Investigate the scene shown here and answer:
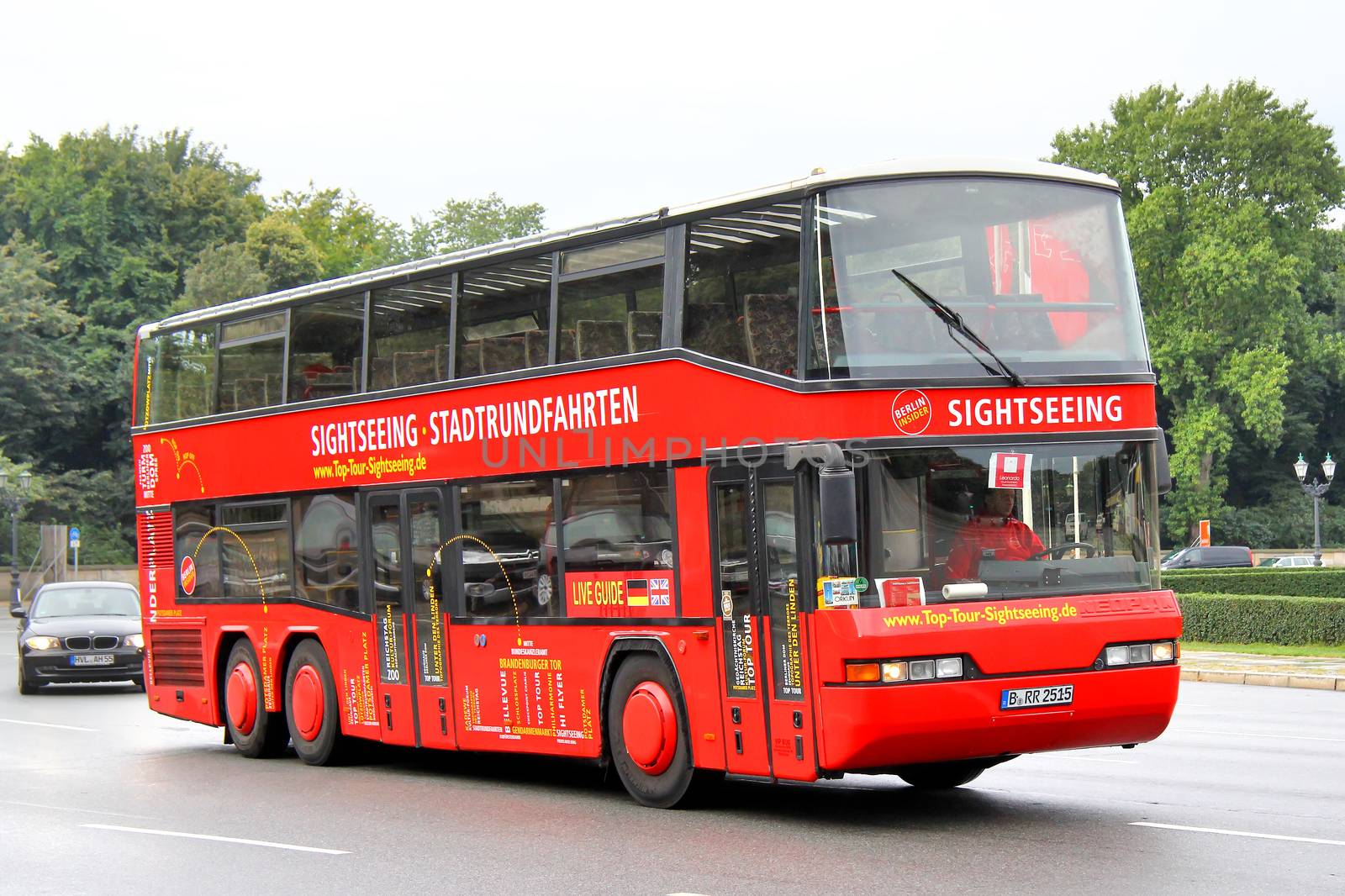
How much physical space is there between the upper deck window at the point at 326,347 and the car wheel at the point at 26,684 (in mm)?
10868

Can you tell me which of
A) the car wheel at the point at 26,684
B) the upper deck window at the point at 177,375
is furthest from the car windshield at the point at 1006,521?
the car wheel at the point at 26,684

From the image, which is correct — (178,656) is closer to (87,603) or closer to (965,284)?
(87,603)

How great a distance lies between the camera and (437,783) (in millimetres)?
14477

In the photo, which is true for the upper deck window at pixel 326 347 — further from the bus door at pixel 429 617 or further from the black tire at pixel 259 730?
the black tire at pixel 259 730

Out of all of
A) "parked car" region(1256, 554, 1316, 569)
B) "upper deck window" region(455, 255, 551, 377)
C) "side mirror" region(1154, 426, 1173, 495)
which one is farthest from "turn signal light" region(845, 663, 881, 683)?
"parked car" region(1256, 554, 1316, 569)

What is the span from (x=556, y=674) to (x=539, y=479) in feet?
5.03

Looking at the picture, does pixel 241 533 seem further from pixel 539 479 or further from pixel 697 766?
pixel 697 766

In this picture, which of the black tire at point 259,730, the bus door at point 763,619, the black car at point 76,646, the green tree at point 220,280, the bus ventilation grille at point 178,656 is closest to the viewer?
the bus door at point 763,619

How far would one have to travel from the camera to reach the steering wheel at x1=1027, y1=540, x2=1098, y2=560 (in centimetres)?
1072

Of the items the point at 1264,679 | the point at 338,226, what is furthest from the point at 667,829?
the point at 338,226

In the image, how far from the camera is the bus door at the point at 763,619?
1075 cm

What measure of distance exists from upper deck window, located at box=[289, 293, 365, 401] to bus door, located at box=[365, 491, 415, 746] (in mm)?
1289

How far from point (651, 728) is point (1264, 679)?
51.5 ft

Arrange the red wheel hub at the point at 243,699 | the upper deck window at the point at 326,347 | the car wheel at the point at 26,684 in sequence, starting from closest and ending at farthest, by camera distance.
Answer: the upper deck window at the point at 326,347 → the red wheel hub at the point at 243,699 → the car wheel at the point at 26,684
